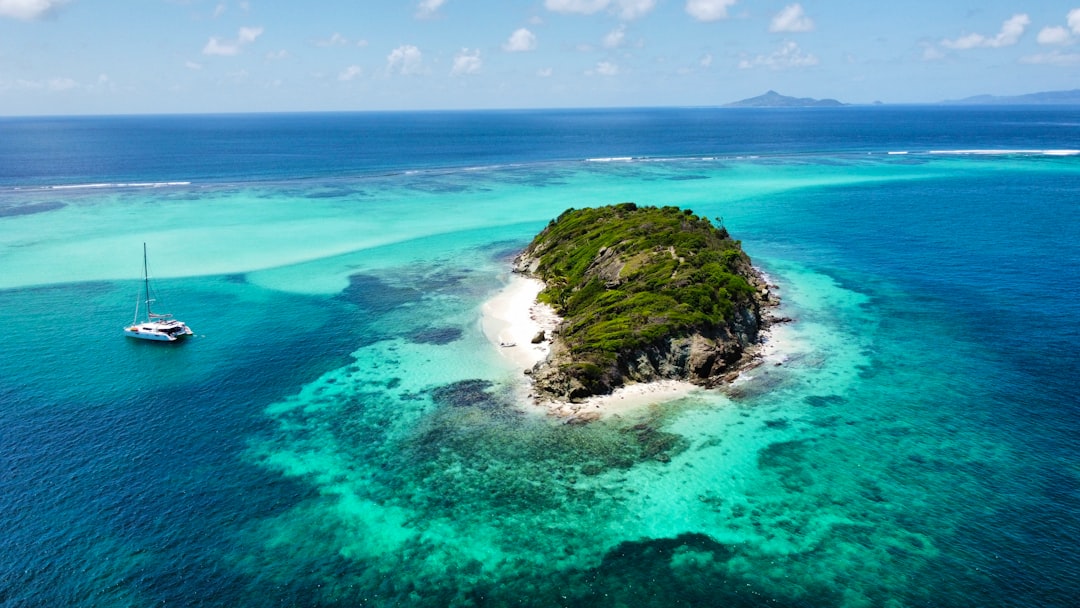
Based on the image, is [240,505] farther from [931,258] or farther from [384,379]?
[931,258]

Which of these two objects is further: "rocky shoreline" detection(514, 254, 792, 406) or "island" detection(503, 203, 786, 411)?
"island" detection(503, 203, 786, 411)

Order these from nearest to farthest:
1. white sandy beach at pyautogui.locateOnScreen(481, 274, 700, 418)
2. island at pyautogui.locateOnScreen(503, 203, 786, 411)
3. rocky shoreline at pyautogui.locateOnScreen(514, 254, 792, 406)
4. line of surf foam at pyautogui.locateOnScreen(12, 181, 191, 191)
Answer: white sandy beach at pyautogui.locateOnScreen(481, 274, 700, 418)
rocky shoreline at pyautogui.locateOnScreen(514, 254, 792, 406)
island at pyautogui.locateOnScreen(503, 203, 786, 411)
line of surf foam at pyautogui.locateOnScreen(12, 181, 191, 191)

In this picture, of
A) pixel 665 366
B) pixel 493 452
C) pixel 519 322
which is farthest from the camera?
pixel 519 322

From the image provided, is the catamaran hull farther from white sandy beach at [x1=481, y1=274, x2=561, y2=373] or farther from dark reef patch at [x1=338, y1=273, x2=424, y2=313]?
white sandy beach at [x1=481, y1=274, x2=561, y2=373]

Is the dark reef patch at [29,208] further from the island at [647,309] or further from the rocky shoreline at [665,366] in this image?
the rocky shoreline at [665,366]

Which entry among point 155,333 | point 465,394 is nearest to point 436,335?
point 465,394

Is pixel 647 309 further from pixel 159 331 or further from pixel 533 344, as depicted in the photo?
pixel 159 331

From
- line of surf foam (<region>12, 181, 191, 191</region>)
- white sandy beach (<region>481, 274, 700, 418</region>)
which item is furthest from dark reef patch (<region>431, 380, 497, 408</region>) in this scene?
line of surf foam (<region>12, 181, 191, 191</region>)

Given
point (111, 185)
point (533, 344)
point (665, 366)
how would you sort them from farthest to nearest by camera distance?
point (111, 185) < point (533, 344) < point (665, 366)
